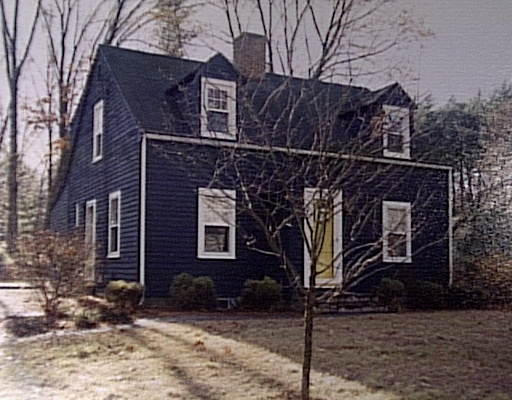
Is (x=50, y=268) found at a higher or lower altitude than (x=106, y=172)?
lower

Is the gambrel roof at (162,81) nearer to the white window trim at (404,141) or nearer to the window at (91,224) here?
the white window trim at (404,141)

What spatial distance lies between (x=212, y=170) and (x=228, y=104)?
702 mm

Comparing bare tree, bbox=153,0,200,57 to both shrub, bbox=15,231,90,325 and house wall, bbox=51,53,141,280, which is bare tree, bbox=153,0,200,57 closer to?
house wall, bbox=51,53,141,280

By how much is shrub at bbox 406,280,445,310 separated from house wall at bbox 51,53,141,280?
7.36ft

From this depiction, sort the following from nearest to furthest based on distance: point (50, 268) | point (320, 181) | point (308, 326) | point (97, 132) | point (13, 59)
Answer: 1. point (308, 326)
2. point (320, 181)
3. point (13, 59)
4. point (50, 268)
5. point (97, 132)

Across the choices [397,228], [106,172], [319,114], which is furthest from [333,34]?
[106,172]

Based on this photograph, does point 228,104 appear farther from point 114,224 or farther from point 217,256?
point 114,224

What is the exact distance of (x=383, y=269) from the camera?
5.36 meters

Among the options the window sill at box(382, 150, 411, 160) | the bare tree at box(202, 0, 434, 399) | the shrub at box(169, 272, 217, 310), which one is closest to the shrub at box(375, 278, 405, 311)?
the shrub at box(169, 272, 217, 310)

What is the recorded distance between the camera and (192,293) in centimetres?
495

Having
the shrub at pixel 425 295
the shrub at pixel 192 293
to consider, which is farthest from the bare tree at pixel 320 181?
the shrub at pixel 192 293

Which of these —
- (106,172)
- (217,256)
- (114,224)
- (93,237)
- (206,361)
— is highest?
(106,172)

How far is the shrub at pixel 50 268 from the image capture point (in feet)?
12.8

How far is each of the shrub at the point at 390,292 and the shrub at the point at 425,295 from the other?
67 mm
